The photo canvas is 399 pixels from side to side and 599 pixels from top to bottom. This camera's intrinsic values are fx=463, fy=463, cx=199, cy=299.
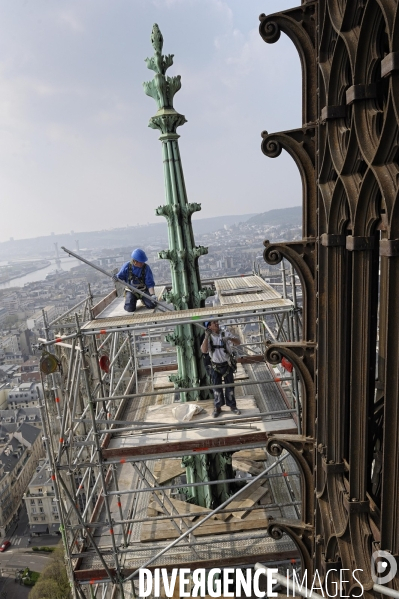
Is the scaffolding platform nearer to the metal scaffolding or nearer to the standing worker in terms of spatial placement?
the metal scaffolding

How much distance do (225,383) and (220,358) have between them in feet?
1.93

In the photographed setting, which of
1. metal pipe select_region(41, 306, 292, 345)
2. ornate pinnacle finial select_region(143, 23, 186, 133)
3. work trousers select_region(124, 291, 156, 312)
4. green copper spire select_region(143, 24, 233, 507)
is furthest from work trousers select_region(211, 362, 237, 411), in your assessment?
ornate pinnacle finial select_region(143, 23, 186, 133)

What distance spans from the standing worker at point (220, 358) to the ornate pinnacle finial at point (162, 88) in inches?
195

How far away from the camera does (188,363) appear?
1145 centimetres

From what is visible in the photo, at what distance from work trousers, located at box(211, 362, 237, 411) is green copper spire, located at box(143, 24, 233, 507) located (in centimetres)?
137

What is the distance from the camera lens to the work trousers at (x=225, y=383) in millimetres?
→ 9742

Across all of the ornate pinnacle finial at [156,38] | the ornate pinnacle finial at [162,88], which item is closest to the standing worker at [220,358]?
the ornate pinnacle finial at [162,88]

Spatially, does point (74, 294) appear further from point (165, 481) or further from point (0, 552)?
Answer: point (165, 481)

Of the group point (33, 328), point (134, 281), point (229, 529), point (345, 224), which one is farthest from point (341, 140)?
point (33, 328)

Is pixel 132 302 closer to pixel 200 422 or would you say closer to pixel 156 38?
pixel 200 422

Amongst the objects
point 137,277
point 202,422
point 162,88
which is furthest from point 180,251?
point 202,422

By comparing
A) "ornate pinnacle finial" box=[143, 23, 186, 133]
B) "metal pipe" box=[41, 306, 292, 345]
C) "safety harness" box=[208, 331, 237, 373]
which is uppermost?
"ornate pinnacle finial" box=[143, 23, 186, 133]

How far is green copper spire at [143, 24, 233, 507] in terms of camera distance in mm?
11062

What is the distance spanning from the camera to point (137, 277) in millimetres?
10922
